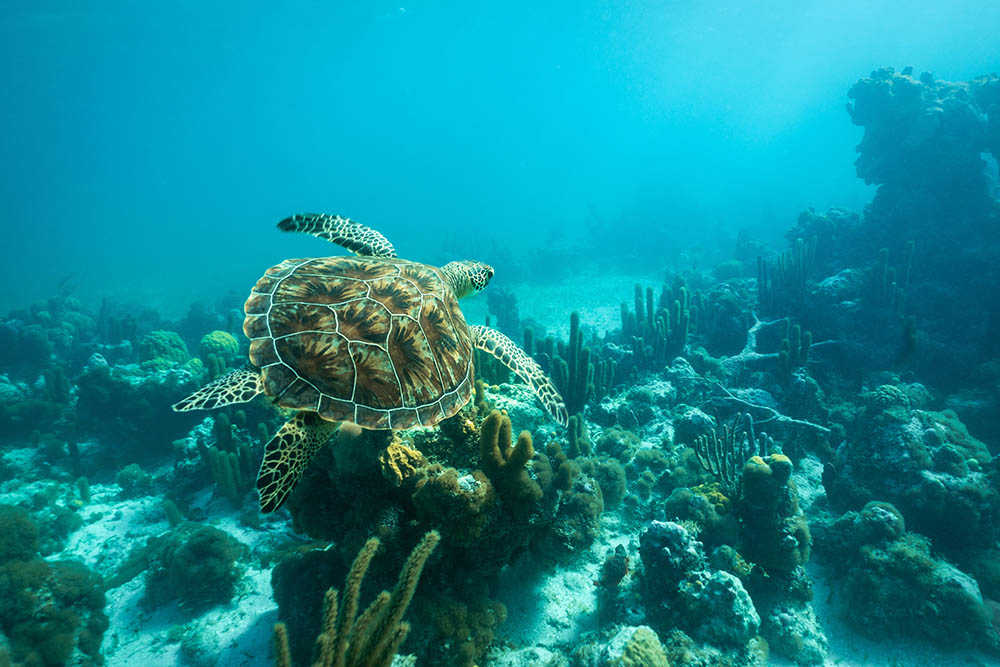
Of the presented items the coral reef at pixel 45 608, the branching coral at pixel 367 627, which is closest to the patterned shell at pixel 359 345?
the branching coral at pixel 367 627

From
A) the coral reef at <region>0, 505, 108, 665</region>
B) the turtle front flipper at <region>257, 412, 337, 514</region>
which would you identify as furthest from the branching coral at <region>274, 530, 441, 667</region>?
the coral reef at <region>0, 505, 108, 665</region>

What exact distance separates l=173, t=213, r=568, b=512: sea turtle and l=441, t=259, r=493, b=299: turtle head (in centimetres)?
78

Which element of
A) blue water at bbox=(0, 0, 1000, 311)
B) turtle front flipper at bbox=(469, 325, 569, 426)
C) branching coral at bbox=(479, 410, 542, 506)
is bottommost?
branching coral at bbox=(479, 410, 542, 506)

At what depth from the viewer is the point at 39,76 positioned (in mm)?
56344

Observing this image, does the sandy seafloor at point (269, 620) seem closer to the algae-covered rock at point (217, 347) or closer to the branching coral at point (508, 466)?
the branching coral at point (508, 466)

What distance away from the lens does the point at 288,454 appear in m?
2.61

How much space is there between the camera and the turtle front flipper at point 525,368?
3.65 metres

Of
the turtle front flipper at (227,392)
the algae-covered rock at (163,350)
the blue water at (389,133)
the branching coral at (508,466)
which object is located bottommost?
the branching coral at (508,466)

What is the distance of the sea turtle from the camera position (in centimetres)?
262

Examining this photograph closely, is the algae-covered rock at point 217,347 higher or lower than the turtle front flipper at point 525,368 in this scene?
higher

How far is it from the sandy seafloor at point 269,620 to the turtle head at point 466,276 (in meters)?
3.11

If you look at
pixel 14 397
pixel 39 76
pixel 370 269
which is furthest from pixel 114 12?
pixel 370 269

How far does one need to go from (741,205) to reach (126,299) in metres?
53.5

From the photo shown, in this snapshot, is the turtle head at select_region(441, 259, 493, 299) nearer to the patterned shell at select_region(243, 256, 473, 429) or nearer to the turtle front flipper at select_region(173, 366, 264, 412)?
the patterned shell at select_region(243, 256, 473, 429)
